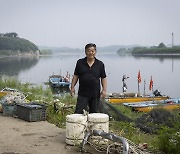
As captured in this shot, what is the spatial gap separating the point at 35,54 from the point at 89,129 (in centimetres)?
17438

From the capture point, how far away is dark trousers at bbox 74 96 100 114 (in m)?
5.65

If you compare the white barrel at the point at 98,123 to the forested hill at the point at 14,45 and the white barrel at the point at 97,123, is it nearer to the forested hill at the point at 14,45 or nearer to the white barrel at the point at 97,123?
the white barrel at the point at 97,123

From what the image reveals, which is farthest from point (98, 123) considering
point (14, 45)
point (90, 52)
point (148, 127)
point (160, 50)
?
point (14, 45)

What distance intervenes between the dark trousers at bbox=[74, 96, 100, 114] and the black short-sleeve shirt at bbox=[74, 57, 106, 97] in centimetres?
9

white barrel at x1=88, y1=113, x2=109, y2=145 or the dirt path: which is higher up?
white barrel at x1=88, y1=113, x2=109, y2=145

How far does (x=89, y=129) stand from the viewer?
5.17 m

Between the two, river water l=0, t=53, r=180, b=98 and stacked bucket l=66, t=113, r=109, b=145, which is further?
river water l=0, t=53, r=180, b=98

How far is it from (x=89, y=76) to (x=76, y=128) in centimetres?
94

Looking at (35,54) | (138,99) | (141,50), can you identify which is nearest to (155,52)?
(141,50)

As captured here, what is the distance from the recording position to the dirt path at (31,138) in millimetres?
4902

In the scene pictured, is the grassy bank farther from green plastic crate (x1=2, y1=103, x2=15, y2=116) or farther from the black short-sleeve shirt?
the black short-sleeve shirt

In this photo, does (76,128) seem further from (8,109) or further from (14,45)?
(14,45)

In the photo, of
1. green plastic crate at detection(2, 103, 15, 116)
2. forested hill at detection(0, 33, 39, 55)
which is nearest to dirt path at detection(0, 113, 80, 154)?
green plastic crate at detection(2, 103, 15, 116)

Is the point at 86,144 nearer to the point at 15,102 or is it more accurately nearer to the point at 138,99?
the point at 15,102
